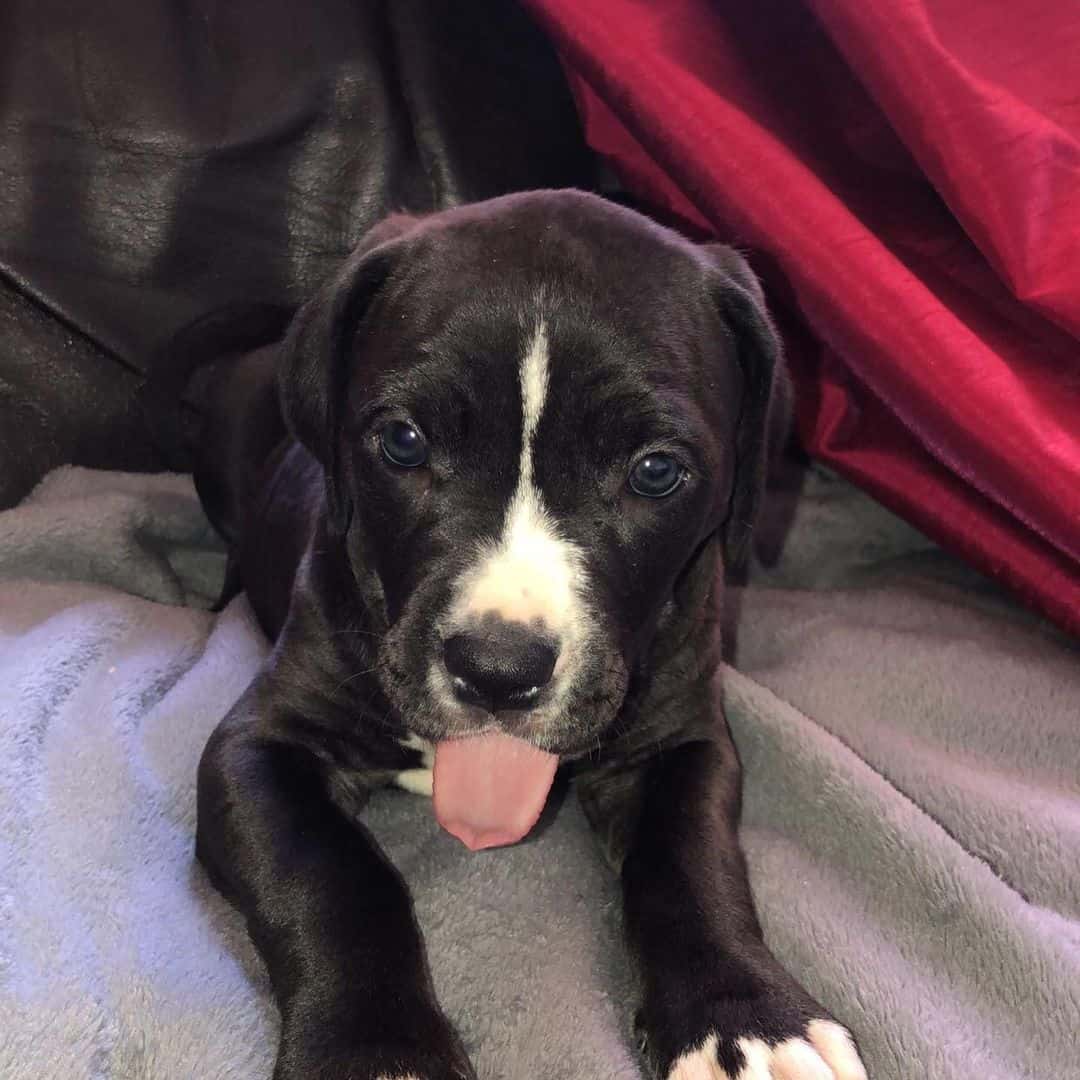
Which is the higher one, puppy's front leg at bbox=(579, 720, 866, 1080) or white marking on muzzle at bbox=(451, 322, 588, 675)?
white marking on muzzle at bbox=(451, 322, 588, 675)

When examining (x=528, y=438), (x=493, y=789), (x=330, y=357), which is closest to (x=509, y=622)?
(x=528, y=438)

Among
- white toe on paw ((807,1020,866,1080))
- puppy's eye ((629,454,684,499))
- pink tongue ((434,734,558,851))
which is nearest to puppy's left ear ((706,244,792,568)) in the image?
puppy's eye ((629,454,684,499))

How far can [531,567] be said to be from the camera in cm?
186

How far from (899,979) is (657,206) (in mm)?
2224

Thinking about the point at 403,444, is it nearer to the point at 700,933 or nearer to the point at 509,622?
the point at 509,622

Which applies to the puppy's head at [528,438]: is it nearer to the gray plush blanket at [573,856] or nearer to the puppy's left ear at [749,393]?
the puppy's left ear at [749,393]

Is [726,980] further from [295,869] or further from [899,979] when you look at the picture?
[295,869]

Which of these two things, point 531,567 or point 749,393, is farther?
point 749,393

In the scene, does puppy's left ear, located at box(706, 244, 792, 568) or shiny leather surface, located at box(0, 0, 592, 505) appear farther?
shiny leather surface, located at box(0, 0, 592, 505)

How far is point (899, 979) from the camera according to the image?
1.87 meters

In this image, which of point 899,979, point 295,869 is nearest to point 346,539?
point 295,869

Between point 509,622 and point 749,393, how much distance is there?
737 mm

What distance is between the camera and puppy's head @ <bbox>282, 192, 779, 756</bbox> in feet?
6.11

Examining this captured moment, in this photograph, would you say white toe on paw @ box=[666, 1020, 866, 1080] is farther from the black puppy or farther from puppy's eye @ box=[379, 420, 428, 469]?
puppy's eye @ box=[379, 420, 428, 469]
